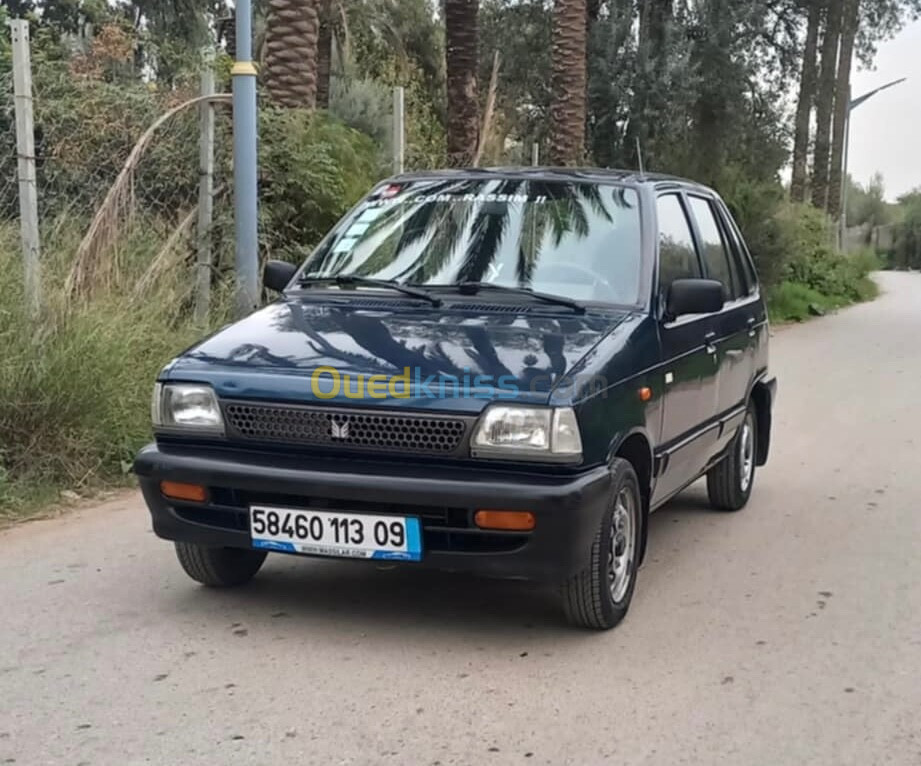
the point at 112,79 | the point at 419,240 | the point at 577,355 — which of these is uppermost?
→ the point at 112,79

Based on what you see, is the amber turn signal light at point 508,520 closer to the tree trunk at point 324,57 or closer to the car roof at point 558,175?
the car roof at point 558,175

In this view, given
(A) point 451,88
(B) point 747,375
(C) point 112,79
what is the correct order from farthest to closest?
1. (A) point 451,88
2. (C) point 112,79
3. (B) point 747,375

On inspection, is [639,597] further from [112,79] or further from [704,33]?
[704,33]

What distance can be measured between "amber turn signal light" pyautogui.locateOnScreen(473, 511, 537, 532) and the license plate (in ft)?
0.79

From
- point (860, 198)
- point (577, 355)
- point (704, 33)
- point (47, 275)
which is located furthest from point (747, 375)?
point (860, 198)

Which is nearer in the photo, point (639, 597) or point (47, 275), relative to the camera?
point (639, 597)

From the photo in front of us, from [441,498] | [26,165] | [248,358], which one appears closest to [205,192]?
[26,165]

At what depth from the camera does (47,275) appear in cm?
734

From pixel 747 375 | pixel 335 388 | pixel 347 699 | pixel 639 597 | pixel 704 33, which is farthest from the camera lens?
pixel 704 33

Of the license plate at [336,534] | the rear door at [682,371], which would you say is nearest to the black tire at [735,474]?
the rear door at [682,371]

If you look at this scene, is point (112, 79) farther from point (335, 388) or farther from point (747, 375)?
point (335, 388)

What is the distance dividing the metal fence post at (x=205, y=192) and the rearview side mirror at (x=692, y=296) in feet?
15.4

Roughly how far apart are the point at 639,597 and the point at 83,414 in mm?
3531

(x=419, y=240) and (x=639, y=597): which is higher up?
(x=419, y=240)
